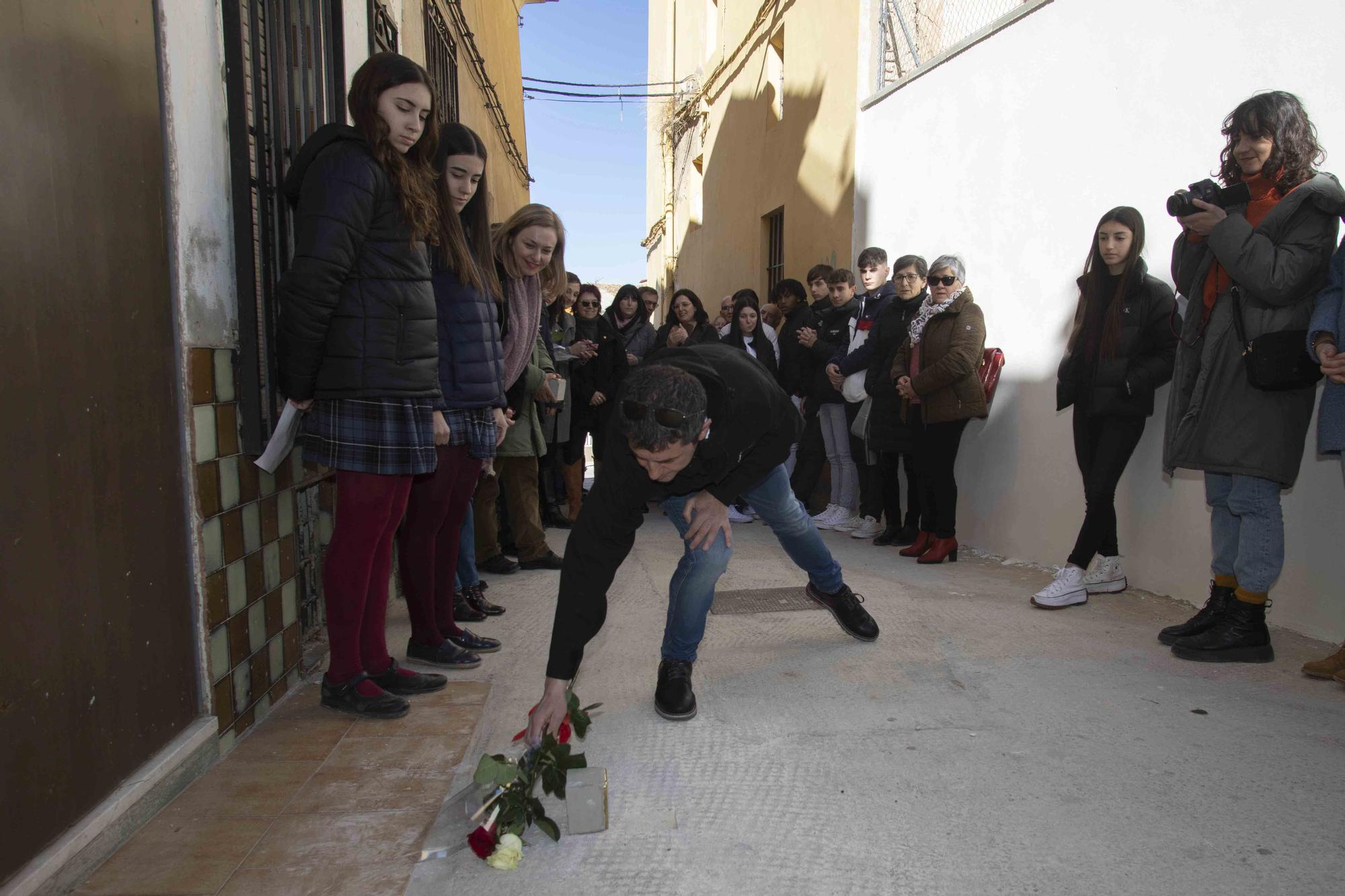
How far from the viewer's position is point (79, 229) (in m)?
1.74

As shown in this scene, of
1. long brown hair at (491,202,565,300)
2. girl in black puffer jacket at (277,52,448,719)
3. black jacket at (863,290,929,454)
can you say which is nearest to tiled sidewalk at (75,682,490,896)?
girl in black puffer jacket at (277,52,448,719)

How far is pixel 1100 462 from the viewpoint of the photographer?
12.0 feet

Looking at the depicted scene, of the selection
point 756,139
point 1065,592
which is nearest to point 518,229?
point 1065,592

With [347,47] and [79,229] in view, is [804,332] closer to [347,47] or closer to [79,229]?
[347,47]

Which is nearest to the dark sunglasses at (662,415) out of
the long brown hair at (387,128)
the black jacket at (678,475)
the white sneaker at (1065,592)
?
the black jacket at (678,475)

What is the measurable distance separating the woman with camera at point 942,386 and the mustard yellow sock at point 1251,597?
70.5 inches

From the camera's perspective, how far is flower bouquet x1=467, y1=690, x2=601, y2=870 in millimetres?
1805

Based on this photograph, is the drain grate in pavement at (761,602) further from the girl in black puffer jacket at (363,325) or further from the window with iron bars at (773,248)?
the window with iron bars at (773,248)

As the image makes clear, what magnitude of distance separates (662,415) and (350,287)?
1.04 m

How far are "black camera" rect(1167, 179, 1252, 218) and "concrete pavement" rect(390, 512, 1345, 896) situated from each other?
1567 millimetres

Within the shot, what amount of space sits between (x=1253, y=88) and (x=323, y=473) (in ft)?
12.7

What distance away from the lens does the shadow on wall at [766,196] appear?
729 centimetres

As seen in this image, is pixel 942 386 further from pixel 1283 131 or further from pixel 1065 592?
pixel 1283 131

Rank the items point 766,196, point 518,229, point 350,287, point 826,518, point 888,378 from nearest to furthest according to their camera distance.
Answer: point 350,287 → point 518,229 → point 888,378 → point 826,518 → point 766,196
